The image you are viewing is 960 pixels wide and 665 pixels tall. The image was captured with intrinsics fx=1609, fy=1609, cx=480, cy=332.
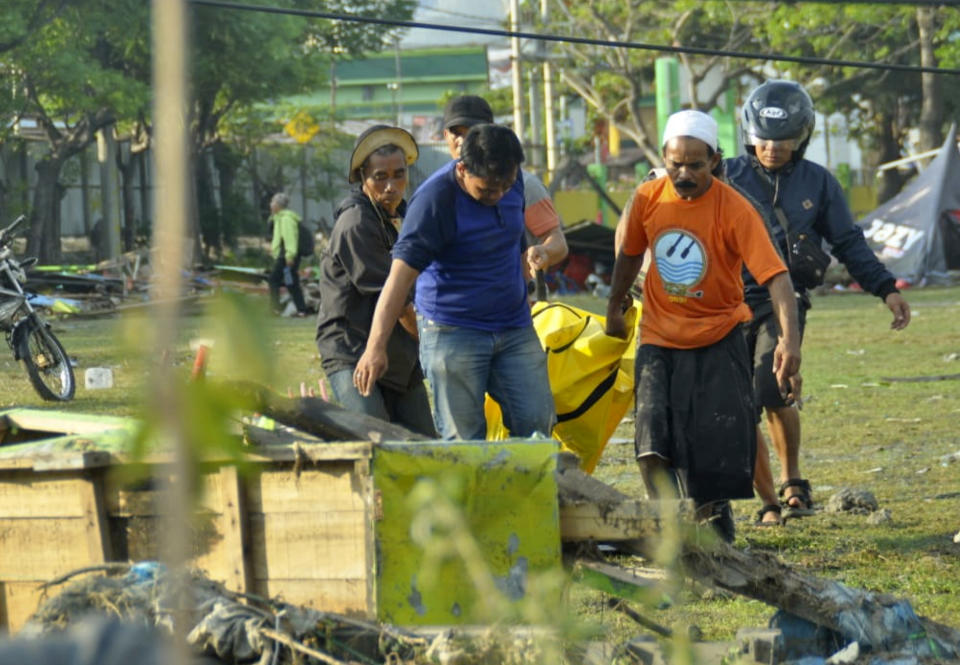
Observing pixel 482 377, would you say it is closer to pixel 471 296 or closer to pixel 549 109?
pixel 471 296

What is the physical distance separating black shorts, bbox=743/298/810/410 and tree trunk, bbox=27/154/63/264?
82.3 ft

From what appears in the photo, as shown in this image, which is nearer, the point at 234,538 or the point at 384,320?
the point at 234,538

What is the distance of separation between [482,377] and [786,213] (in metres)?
1.90

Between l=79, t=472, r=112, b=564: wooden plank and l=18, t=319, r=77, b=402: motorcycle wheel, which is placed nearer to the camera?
l=79, t=472, r=112, b=564: wooden plank

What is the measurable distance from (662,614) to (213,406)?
143 inches

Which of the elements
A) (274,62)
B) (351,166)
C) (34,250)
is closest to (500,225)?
(351,166)

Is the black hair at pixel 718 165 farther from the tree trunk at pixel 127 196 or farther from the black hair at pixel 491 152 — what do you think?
the tree trunk at pixel 127 196

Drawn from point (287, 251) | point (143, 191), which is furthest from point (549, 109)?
point (287, 251)

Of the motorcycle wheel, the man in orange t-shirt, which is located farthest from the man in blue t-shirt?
the motorcycle wheel

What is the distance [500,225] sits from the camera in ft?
18.4

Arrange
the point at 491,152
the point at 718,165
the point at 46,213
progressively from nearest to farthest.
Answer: the point at 491,152 < the point at 718,165 < the point at 46,213

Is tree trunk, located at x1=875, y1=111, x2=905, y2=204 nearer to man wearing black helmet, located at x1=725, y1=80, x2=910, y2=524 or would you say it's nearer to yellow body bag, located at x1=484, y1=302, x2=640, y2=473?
man wearing black helmet, located at x1=725, y1=80, x2=910, y2=524

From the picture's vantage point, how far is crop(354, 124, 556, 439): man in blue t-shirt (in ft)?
17.7

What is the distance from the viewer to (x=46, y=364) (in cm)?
1209
